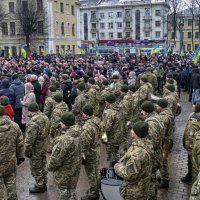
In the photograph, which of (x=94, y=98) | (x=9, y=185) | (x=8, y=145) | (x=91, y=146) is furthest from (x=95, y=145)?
(x=94, y=98)

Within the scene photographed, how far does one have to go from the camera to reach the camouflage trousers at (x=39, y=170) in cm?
751

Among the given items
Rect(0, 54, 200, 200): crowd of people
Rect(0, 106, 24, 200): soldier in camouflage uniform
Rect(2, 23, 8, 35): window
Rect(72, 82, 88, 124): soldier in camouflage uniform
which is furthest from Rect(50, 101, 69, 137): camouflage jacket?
Rect(2, 23, 8, 35): window

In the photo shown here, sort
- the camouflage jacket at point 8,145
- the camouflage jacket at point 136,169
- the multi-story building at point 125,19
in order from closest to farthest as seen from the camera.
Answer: the camouflage jacket at point 136,169, the camouflage jacket at point 8,145, the multi-story building at point 125,19

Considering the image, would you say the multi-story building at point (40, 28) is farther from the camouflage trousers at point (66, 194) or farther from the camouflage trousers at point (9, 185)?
the camouflage trousers at point (66, 194)

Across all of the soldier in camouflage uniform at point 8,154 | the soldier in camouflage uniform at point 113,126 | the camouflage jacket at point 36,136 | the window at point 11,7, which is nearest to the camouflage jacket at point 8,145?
the soldier in camouflage uniform at point 8,154

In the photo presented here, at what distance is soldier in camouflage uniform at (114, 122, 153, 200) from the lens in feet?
17.1

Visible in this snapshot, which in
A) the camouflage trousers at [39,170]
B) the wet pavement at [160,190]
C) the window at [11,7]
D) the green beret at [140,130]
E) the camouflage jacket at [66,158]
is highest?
the window at [11,7]

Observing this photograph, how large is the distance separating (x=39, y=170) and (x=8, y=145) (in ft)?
4.40

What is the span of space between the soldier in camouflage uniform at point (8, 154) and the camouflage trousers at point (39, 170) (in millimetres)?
725

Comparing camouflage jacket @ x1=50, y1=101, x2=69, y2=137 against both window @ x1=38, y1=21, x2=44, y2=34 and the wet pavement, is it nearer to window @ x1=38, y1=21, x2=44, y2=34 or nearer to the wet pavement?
the wet pavement

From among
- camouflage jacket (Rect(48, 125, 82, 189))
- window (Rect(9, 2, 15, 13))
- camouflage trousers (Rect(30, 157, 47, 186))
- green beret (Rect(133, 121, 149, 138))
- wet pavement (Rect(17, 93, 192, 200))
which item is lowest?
wet pavement (Rect(17, 93, 192, 200))

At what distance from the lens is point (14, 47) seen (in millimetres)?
A: 57875

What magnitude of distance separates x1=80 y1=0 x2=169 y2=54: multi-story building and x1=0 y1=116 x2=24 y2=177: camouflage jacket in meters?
80.2

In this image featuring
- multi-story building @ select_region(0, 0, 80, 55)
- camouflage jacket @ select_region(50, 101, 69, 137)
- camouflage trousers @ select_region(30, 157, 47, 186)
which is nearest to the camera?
camouflage trousers @ select_region(30, 157, 47, 186)
